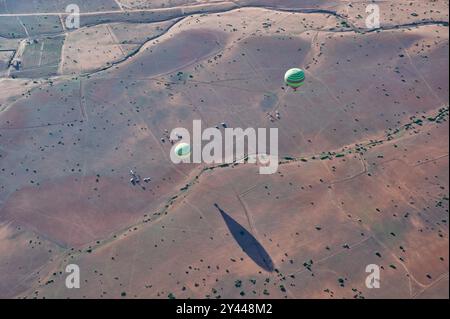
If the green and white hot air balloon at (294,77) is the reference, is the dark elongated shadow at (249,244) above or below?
below

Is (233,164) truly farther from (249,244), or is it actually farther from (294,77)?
(294,77)

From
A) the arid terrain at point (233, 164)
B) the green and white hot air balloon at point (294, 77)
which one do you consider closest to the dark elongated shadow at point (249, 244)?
the arid terrain at point (233, 164)

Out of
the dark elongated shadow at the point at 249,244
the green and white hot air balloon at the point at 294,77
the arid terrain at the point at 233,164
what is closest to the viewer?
the arid terrain at the point at 233,164

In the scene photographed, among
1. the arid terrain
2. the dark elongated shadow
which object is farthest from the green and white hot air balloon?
the dark elongated shadow

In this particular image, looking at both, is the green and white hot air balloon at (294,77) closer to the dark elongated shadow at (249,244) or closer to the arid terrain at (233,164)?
the arid terrain at (233,164)
